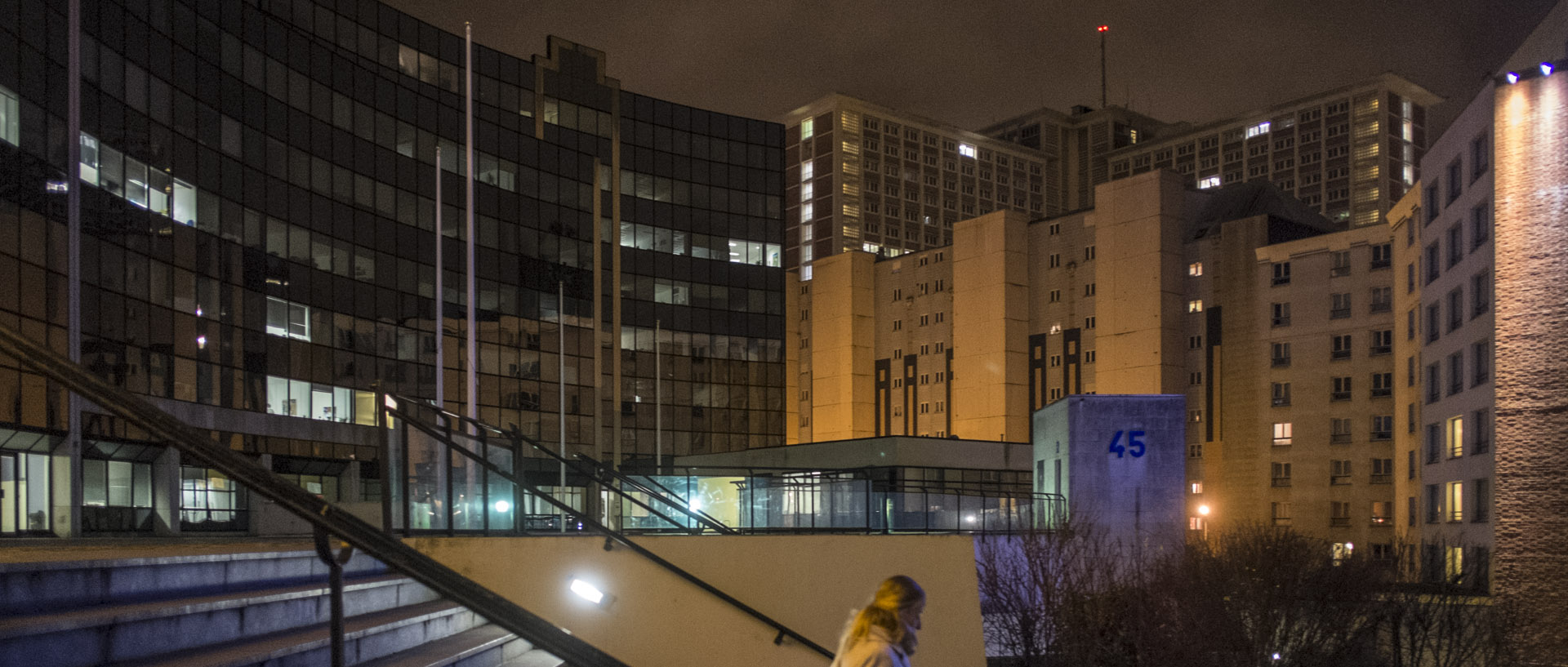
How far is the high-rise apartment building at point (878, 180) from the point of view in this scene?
136 meters

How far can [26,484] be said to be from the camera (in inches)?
1238

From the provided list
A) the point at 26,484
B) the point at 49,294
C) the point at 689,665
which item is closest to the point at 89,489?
the point at 26,484

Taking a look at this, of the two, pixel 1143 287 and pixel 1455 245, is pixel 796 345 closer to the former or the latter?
pixel 1143 287

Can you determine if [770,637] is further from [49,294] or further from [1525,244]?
[1525,244]

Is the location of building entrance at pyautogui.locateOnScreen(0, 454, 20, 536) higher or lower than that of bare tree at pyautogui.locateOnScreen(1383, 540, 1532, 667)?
Result: higher

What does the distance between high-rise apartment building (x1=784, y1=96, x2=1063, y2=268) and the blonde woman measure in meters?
128

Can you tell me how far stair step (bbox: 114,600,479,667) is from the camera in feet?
17.3

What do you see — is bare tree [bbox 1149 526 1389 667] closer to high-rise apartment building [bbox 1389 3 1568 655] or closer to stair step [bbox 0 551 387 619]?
high-rise apartment building [bbox 1389 3 1568 655]

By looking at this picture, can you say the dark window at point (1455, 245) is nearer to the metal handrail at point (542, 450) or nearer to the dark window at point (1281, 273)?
the dark window at point (1281, 273)

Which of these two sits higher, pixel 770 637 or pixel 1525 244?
pixel 1525 244

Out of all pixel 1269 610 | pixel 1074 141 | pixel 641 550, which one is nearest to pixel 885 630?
pixel 641 550

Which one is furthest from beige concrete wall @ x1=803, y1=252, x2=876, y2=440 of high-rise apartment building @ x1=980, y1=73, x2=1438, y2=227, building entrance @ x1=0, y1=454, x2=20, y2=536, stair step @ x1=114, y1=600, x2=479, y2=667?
stair step @ x1=114, y1=600, x2=479, y2=667

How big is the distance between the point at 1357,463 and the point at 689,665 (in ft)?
241

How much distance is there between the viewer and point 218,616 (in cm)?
575
